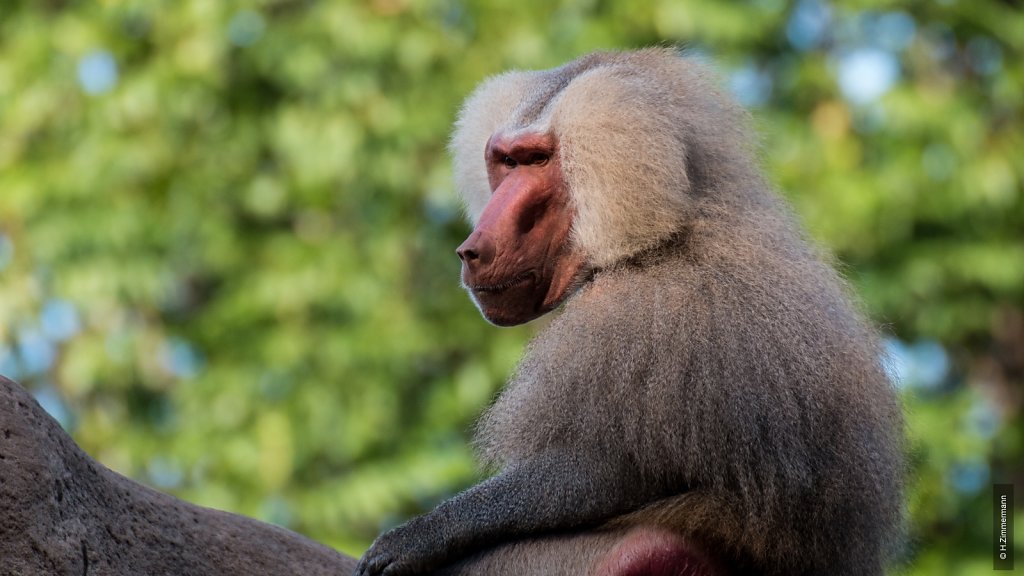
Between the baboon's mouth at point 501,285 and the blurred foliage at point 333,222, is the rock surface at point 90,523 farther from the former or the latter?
the blurred foliage at point 333,222

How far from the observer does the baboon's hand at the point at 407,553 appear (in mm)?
3102

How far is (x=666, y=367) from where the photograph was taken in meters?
3.07

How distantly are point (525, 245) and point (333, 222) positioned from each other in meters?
3.75

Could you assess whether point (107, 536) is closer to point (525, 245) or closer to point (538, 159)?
point (525, 245)

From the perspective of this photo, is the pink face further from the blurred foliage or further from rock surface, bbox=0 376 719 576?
the blurred foliage

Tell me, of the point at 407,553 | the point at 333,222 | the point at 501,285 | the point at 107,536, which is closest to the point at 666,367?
the point at 501,285

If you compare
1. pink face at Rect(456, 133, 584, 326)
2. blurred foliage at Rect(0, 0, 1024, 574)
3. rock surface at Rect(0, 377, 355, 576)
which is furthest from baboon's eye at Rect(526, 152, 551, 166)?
blurred foliage at Rect(0, 0, 1024, 574)

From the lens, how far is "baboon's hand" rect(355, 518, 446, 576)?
3.10 m

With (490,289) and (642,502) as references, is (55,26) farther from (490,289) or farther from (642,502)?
(642,502)

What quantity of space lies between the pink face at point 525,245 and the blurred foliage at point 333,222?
296 cm

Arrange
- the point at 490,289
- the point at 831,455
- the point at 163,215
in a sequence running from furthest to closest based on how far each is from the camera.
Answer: the point at 163,215, the point at 490,289, the point at 831,455

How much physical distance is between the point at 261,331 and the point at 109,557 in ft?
12.1

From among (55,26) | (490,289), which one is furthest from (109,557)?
(55,26)

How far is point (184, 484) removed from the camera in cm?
664
